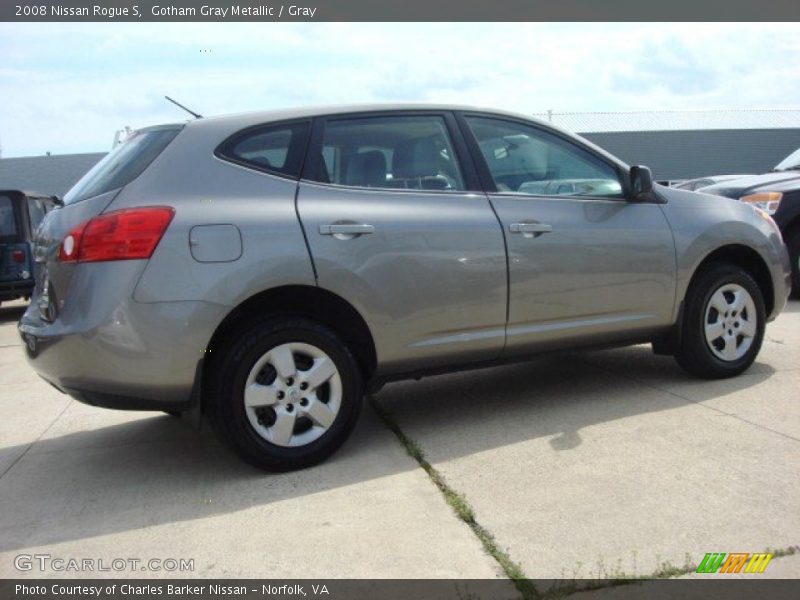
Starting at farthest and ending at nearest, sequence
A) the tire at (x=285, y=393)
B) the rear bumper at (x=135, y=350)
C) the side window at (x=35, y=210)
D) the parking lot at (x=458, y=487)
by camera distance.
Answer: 1. the side window at (x=35, y=210)
2. the tire at (x=285, y=393)
3. the rear bumper at (x=135, y=350)
4. the parking lot at (x=458, y=487)

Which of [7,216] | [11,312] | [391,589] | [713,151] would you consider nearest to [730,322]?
[391,589]

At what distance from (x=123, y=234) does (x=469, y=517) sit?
1898 mm

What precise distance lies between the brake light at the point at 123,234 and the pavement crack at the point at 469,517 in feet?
5.27

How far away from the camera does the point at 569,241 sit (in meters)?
4.38

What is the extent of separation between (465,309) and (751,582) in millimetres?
1914

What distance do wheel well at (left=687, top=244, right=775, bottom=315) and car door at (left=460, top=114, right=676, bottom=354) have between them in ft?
1.65

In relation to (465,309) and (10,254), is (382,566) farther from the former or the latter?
(10,254)

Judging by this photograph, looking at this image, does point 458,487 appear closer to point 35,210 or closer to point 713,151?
point 35,210

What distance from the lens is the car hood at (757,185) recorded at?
325 inches

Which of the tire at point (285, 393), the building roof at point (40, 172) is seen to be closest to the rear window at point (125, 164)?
the tire at point (285, 393)

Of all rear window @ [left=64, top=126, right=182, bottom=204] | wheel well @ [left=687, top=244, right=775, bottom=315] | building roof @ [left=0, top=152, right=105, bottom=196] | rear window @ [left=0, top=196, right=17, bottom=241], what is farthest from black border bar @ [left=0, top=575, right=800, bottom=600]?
building roof @ [left=0, top=152, right=105, bottom=196]

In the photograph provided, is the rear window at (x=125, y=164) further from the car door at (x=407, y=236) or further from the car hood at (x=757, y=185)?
the car hood at (x=757, y=185)

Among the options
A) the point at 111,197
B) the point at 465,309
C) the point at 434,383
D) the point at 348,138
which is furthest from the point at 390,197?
the point at 434,383

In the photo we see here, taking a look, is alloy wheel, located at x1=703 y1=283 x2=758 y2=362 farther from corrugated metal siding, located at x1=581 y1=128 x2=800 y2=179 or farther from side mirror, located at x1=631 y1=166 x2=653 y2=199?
corrugated metal siding, located at x1=581 y1=128 x2=800 y2=179
